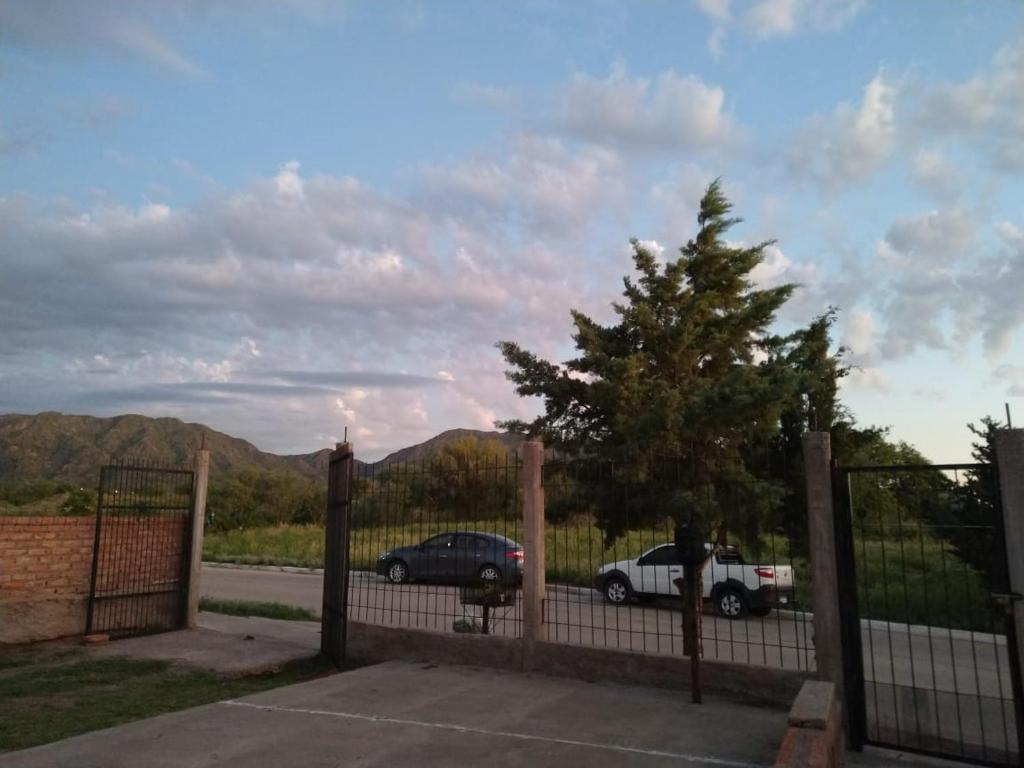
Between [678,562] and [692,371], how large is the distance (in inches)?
509

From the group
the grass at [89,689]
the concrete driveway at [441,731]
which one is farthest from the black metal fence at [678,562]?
the grass at [89,689]

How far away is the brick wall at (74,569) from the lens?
10.8 metres

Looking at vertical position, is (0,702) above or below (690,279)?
below

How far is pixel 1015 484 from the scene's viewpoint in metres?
5.57

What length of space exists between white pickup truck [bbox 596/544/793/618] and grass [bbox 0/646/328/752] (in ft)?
19.5

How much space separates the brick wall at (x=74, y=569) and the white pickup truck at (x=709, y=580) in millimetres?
7083

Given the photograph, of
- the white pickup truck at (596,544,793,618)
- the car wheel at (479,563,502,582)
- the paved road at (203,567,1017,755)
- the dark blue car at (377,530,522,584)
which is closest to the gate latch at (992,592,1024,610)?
the paved road at (203,567,1017,755)

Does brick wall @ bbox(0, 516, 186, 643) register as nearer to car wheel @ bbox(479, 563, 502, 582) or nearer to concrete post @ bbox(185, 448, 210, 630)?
concrete post @ bbox(185, 448, 210, 630)

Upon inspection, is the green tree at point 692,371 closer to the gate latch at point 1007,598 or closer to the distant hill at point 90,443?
the gate latch at point 1007,598

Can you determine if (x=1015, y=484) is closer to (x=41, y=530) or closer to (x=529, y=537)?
(x=529, y=537)

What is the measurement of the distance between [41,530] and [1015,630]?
11.8 m

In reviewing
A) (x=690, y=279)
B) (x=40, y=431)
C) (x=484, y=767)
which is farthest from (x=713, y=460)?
(x=40, y=431)

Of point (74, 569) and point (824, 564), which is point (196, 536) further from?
point (824, 564)

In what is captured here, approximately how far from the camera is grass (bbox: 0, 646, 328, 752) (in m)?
6.77
